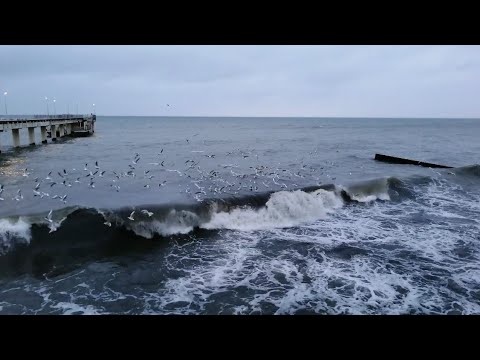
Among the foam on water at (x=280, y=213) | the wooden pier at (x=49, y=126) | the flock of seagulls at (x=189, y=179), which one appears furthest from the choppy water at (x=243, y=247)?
the wooden pier at (x=49, y=126)

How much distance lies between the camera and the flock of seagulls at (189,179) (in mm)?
21297

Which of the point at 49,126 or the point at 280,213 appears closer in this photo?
the point at 280,213

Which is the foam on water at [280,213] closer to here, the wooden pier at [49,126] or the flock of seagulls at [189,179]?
the flock of seagulls at [189,179]

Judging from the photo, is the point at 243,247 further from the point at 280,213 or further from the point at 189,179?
the point at 189,179

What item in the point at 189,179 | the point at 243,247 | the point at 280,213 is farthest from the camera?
the point at 189,179

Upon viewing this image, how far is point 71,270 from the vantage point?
39.9 ft

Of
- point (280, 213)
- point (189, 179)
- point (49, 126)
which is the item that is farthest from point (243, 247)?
point (49, 126)

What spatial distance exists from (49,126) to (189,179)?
5109 centimetres

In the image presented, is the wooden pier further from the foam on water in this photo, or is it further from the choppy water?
the foam on water

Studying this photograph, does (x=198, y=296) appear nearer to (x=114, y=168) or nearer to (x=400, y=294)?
(x=400, y=294)

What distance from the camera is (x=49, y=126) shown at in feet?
208

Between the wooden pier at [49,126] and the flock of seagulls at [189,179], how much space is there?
15.0m
